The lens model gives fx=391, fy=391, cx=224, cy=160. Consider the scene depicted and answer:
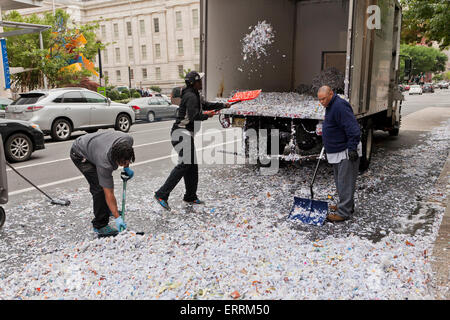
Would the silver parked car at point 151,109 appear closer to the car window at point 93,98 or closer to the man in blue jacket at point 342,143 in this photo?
the car window at point 93,98

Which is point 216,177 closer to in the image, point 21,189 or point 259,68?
point 259,68

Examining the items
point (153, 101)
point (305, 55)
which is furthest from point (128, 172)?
point (153, 101)

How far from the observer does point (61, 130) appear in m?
13.0

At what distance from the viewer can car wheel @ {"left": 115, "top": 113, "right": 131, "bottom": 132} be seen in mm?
14998

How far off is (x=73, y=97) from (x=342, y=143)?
1098 cm

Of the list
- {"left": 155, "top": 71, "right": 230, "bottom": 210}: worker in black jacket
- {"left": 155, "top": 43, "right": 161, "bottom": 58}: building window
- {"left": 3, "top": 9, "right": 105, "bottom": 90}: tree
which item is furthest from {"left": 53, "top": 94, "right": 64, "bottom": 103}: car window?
{"left": 155, "top": 43, "right": 161, "bottom": 58}: building window

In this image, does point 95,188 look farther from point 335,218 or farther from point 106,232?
point 335,218

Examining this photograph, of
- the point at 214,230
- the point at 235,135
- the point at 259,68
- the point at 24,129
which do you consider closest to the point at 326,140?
the point at 214,230

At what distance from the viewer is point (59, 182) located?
24.1 feet

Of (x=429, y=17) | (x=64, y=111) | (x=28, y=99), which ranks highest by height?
(x=429, y=17)

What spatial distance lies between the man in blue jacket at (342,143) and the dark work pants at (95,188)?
281cm

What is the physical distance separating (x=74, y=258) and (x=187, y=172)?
2.15 metres

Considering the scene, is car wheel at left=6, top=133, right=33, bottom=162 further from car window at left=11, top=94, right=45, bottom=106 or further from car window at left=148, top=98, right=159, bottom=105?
car window at left=148, top=98, right=159, bottom=105

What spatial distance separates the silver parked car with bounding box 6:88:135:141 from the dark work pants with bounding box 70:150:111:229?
9097 mm
